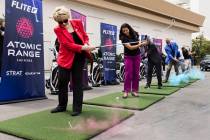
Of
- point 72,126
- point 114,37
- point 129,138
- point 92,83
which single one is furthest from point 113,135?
point 114,37

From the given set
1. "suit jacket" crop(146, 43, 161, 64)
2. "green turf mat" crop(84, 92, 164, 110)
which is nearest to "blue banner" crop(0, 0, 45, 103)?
"green turf mat" crop(84, 92, 164, 110)

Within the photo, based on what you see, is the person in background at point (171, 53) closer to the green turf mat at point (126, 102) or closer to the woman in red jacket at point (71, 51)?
the green turf mat at point (126, 102)

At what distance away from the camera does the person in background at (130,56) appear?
915 cm

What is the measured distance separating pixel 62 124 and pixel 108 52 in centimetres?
848

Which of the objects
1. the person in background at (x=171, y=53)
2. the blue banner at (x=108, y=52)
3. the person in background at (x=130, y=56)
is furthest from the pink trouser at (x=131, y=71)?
the person in background at (x=171, y=53)

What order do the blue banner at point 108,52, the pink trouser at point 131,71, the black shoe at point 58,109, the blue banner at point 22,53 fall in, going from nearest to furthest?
1. the black shoe at point 58,109
2. the blue banner at point 22,53
3. the pink trouser at point 131,71
4. the blue banner at point 108,52

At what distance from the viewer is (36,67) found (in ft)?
29.4

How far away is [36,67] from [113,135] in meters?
4.12

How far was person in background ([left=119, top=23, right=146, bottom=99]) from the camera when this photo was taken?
360 inches

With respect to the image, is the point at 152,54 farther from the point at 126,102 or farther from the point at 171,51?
the point at 126,102

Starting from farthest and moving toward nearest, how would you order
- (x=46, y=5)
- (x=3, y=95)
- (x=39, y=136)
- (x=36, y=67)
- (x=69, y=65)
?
(x=46, y=5) → (x=36, y=67) → (x=3, y=95) → (x=69, y=65) → (x=39, y=136)

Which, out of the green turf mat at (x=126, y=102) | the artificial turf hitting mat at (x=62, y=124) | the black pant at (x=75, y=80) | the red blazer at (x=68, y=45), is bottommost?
the artificial turf hitting mat at (x=62, y=124)

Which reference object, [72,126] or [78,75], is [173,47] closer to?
[78,75]

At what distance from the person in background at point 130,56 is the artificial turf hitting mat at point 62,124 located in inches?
91.1
